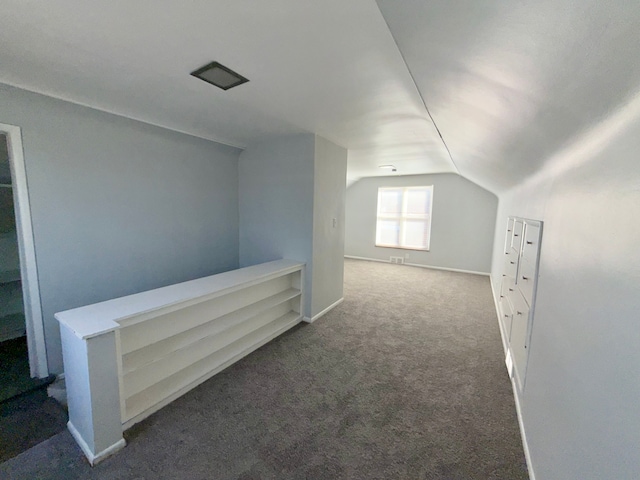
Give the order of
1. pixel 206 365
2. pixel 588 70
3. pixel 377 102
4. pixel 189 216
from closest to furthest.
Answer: pixel 588 70
pixel 377 102
pixel 206 365
pixel 189 216

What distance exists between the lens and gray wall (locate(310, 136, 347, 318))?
312cm

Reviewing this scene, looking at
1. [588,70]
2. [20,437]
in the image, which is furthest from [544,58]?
[20,437]

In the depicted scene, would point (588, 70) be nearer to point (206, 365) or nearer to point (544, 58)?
point (544, 58)

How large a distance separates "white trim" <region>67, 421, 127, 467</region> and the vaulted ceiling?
2246 mm

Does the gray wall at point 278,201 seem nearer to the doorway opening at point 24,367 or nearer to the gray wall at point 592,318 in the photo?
the doorway opening at point 24,367

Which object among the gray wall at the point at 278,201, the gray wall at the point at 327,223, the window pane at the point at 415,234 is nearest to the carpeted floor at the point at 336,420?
the gray wall at the point at 327,223

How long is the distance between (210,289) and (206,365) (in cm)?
70

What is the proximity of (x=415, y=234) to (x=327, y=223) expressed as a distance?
388 centimetres

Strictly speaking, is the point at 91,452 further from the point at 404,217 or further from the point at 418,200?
the point at 418,200

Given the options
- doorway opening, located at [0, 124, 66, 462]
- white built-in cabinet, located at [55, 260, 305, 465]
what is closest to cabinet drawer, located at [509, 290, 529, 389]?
white built-in cabinet, located at [55, 260, 305, 465]

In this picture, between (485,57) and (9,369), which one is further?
(9,369)

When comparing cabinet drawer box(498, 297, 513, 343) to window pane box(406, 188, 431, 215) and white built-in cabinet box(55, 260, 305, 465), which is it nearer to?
white built-in cabinet box(55, 260, 305, 465)

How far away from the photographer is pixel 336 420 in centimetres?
175

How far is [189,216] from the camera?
3.12m
